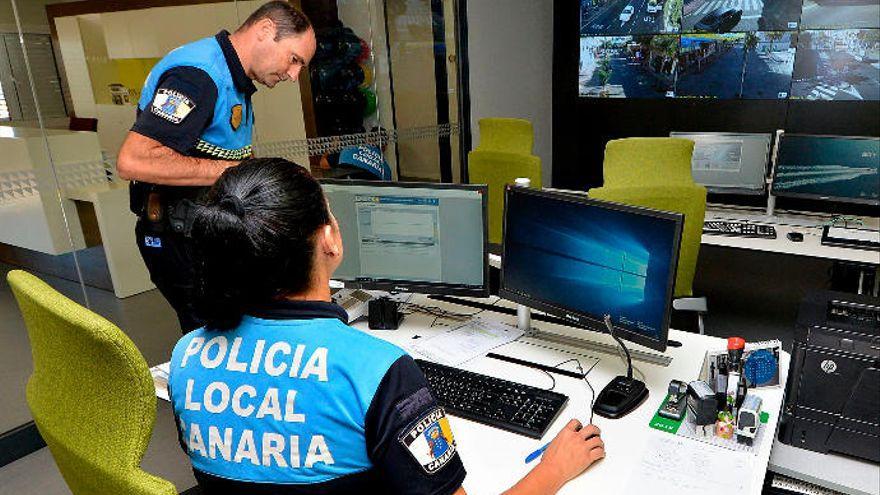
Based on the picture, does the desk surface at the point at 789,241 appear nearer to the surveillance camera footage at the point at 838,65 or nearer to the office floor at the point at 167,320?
the office floor at the point at 167,320

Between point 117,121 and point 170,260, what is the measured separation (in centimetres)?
140

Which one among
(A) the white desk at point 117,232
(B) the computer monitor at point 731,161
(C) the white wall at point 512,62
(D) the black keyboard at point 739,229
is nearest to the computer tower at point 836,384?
(D) the black keyboard at point 739,229

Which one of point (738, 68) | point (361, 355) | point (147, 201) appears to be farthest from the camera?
point (738, 68)

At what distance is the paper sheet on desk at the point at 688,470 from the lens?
3.58 feet

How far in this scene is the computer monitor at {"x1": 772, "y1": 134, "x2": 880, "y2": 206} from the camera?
277 centimetres

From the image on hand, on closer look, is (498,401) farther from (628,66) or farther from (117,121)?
(628,66)

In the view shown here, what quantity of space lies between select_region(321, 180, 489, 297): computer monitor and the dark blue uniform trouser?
49cm

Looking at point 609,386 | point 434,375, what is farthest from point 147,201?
point 609,386

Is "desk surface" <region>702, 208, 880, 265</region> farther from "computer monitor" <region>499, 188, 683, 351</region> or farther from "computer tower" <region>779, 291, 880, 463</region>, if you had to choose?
"computer monitor" <region>499, 188, 683, 351</region>

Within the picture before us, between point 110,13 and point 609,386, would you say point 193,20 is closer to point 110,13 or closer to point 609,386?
point 110,13

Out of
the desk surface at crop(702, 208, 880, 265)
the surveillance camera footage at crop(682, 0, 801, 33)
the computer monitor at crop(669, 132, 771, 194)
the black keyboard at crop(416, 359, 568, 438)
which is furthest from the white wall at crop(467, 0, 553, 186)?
the black keyboard at crop(416, 359, 568, 438)

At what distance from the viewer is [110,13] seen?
296 centimetres

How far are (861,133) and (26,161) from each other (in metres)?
4.73

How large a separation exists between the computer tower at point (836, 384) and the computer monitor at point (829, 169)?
1800 millimetres
